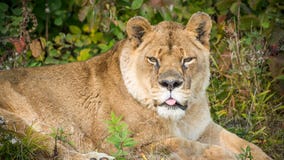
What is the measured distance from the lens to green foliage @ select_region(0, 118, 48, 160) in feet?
18.0

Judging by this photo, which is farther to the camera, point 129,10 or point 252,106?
point 129,10

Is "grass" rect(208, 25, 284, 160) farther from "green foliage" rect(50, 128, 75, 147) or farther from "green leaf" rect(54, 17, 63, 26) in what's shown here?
"green leaf" rect(54, 17, 63, 26)

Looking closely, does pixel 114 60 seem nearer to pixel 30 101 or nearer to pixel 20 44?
pixel 30 101

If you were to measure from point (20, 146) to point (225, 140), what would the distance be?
73.6 inches

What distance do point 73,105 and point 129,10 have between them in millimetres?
2211

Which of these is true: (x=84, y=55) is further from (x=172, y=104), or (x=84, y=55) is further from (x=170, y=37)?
(x=172, y=104)

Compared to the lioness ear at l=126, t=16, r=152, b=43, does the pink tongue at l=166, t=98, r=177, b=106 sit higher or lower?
lower

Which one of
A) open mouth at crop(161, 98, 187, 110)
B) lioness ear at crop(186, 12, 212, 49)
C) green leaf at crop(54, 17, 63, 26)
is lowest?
open mouth at crop(161, 98, 187, 110)

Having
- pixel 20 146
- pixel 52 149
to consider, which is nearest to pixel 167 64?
pixel 52 149

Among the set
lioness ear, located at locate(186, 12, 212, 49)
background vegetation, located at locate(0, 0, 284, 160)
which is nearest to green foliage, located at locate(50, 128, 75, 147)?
lioness ear, located at locate(186, 12, 212, 49)

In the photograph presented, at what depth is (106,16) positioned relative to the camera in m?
8.24

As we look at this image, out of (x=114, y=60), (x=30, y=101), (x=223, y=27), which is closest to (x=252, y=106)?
(x=223, y=27)

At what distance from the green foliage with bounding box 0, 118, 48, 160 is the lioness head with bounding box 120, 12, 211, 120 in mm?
864

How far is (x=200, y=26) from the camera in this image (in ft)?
20.4
